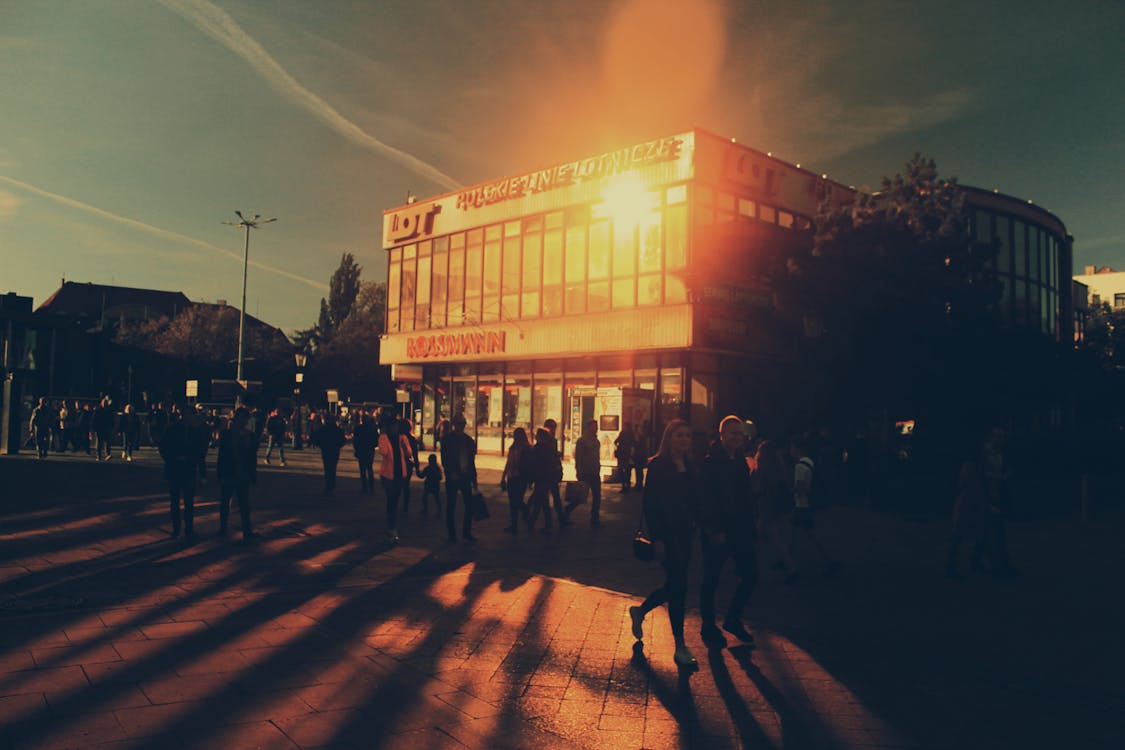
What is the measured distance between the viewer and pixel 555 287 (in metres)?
29.7

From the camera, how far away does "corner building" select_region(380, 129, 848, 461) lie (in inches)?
1014

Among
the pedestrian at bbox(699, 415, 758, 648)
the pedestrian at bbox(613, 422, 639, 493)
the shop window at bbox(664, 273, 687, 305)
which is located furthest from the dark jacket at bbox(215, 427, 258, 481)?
the shop window at bbox(664, 273, 687, 305)

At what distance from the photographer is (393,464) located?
39.3ft

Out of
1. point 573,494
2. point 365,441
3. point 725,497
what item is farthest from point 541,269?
point 725,497

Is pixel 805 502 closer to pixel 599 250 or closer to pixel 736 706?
pixel 736 706

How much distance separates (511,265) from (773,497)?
23288 millimetres

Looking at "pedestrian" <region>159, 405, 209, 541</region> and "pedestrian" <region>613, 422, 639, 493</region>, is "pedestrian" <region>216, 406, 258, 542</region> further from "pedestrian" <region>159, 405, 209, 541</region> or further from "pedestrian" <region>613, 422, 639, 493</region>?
"pedestrian" <region>613, 422, 639, 493</region>

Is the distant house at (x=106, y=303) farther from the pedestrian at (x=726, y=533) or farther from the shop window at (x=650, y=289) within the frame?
the pedestrian at (x=726, y=533)

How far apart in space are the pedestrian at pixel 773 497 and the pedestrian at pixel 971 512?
196 centimetres

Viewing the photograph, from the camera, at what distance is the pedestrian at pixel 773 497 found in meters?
9.10

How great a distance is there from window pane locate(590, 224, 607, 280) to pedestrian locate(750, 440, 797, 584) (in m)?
19.0

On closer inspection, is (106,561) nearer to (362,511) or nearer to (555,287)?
(362,511)

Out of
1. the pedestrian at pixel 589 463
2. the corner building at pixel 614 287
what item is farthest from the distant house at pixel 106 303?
the pedestrian at pixel 589 463

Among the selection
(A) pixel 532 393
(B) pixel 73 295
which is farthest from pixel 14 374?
(B) pixel 73 295
